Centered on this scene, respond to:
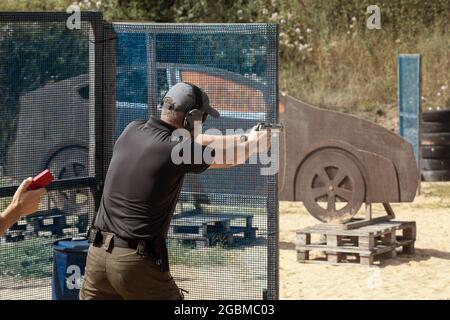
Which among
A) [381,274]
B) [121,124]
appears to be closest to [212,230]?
[121,124]

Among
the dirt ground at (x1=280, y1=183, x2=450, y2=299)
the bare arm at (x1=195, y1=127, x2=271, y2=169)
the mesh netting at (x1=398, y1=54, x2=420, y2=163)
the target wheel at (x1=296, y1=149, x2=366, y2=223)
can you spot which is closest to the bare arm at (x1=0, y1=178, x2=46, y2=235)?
the bare arm at (x1=195, y1=127, x2=271, y2=169)

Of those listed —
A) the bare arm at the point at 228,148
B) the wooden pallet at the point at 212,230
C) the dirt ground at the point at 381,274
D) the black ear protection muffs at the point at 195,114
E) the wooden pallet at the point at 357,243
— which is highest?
the black ear protection muffs at the point at 195,114

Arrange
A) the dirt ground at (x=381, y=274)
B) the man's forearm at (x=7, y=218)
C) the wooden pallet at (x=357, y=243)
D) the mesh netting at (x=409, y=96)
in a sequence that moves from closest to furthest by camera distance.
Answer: the man's forearm at (x=7, y=218)
the dirt ground at (x=381, y=274)
the wooden pallet at (x=357, y=243)
the mesh netting at (x=409, y=96)

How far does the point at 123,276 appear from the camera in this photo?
5.39 m

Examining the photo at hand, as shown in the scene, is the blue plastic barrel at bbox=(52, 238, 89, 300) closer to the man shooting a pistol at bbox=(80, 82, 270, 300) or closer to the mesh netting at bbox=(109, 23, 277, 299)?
the mesh netting at bbox=(109, 23, 277, 299)

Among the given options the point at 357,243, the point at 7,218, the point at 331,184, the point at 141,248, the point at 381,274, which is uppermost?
the point at 7,218

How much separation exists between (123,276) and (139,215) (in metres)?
0.34

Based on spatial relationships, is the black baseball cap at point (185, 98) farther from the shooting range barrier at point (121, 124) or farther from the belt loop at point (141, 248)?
the shooting range barrier at point (121, 124)

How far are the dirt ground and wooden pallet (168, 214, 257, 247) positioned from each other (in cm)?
182

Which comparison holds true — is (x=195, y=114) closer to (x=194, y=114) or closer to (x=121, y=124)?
(x=194, y=114)

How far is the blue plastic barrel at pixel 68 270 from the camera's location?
676 cm

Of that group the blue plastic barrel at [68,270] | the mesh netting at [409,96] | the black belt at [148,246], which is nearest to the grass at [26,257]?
the blue plastic barrel at [68,270]

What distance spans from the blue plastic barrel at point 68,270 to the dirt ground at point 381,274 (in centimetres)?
236
